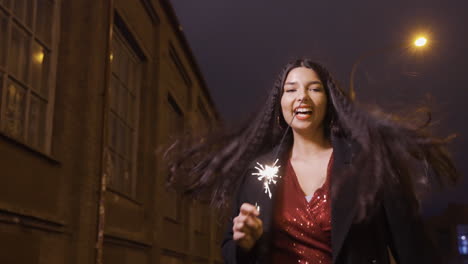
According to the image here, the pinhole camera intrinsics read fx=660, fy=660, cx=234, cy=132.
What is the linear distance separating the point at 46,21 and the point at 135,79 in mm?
5410

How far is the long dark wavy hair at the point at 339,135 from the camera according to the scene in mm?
3240

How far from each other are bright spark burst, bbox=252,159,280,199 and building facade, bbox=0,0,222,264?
59 cm

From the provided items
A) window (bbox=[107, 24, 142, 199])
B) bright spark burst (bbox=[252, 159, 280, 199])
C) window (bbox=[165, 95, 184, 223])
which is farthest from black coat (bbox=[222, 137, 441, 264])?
window (bbox=[165, 95, 184, 223])

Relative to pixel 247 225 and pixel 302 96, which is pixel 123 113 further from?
pixel 247 225

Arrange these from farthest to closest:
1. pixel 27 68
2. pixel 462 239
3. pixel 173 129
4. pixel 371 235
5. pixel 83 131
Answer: pixel 462 239
pixel 173 129
pixel 83 131
pixel 27 68
pixel 371 235

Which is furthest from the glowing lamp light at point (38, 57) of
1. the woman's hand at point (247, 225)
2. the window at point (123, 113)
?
the woman's hand at point (247, 225)

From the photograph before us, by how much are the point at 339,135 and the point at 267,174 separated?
45 centimetres

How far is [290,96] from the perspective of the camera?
348 cm

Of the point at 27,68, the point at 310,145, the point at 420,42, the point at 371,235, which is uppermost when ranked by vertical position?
the point at 420,42

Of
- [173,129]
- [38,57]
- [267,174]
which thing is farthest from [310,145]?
[173,129]

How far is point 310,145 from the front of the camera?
3.48m

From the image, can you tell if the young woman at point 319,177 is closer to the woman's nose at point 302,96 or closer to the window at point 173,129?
the woman's nose at point 302,96

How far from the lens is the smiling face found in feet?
11.3

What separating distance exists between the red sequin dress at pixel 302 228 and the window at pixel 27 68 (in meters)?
4.33
